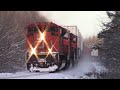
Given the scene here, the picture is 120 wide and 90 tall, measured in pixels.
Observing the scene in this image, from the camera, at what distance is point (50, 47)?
1767 cm

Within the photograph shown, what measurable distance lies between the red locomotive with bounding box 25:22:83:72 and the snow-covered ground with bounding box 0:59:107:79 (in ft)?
1.14

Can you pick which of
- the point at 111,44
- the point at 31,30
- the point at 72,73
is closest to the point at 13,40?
the point at 31,30

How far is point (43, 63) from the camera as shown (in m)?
17.5

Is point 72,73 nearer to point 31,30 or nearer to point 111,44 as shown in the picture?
point 111,44

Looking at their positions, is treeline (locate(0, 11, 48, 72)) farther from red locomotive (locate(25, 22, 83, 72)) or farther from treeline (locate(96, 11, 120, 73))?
treeline (locate(96, 11, 120, 73))

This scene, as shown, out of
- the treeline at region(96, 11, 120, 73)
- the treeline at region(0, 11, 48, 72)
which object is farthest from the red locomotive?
the treeline at region(96, 11, 120, 73)

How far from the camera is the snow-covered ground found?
54.7 ft

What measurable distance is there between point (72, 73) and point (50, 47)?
4.96 feet

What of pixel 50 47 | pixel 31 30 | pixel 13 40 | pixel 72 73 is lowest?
pixel 72 73

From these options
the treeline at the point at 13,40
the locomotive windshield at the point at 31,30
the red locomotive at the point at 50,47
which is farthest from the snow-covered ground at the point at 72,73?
the locomotive windshield at the point at 31,30

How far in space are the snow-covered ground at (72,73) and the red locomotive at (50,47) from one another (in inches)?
13.7
